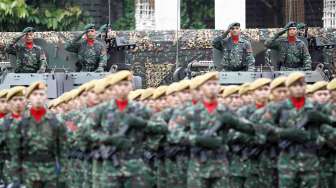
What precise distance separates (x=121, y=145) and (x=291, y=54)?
356 inches

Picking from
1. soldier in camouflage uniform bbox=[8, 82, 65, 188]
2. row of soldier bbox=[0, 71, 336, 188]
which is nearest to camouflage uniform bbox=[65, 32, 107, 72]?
row of soldier bbox=[0, 71, 336, 188]

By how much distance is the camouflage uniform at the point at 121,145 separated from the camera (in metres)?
17.5

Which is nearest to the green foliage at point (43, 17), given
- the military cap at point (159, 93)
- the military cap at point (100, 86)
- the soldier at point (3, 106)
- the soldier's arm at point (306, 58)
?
the soldier's arm at point (306, 58)

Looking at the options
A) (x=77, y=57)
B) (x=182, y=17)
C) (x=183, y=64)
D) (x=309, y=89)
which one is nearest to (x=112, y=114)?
(x=309, y=89)

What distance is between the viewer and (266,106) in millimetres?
18234

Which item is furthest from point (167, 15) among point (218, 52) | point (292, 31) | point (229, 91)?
point (229, 91)

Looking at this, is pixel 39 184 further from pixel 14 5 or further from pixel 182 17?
pixel 182 17

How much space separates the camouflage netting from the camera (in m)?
32.2

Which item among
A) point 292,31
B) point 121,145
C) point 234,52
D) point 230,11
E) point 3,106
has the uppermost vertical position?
point 230,11

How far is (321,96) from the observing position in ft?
60.4

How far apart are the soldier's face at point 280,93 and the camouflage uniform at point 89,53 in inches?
344

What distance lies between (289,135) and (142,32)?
50.0 feet

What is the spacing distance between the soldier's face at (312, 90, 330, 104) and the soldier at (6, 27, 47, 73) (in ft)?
29.2

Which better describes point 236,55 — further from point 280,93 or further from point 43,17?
point 43,17
